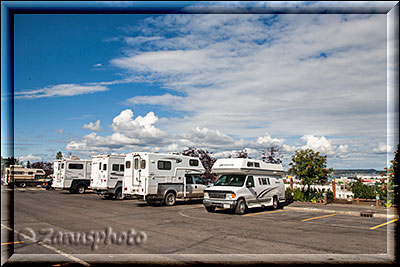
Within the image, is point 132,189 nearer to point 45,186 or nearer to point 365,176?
point 365,176

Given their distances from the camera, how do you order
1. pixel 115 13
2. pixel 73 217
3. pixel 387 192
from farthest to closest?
pixel 387 192
pixel 73 217
pixel 115 13

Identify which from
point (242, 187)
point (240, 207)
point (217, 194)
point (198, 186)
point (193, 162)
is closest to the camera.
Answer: point (240, 207)

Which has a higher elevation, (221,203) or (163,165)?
(163,165)

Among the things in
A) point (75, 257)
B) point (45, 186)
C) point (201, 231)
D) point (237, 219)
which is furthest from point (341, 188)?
point (45, 186)

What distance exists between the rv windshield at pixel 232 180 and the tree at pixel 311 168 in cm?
708

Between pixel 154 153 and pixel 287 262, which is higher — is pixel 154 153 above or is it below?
above

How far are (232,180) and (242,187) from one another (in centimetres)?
88

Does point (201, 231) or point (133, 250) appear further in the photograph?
point (201, 231)

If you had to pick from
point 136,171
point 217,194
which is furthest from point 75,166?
point 217,194

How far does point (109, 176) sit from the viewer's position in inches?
A: 953

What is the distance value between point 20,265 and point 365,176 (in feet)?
67.2

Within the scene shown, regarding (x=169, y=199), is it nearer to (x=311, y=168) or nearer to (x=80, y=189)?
(x=311, y=168)

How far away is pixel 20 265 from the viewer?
6980 millimetres

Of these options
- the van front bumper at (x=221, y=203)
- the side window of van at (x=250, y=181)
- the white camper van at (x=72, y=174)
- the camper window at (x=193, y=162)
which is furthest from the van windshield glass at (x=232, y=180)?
the white camper van at (x=72, y=174)
